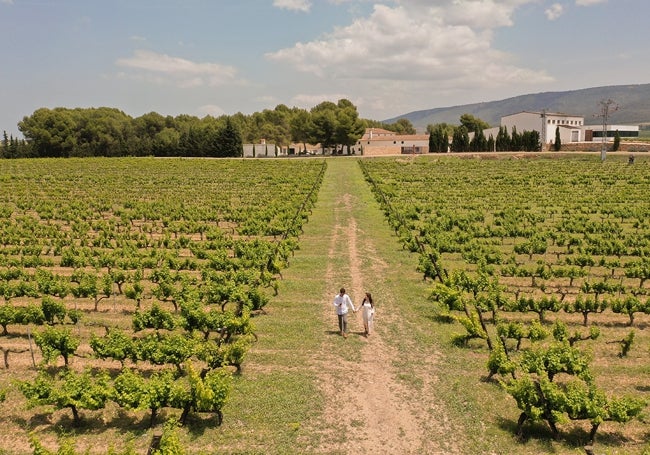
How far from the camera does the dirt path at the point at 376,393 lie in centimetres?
1230

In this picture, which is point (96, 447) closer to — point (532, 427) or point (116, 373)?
point (116, 373)

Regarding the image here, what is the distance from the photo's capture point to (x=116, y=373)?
51.5ft

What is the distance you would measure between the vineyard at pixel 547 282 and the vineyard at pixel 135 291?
7396 millimetres

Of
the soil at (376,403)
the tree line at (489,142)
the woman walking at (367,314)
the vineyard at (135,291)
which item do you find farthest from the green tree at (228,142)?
the woman walking at (367,314)

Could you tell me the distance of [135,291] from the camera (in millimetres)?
21141

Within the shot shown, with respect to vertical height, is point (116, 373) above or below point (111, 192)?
below

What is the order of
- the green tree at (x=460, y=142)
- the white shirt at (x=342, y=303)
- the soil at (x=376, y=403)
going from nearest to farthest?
the soil at (x=376, y=403) < the white shirt at (x=342, y=303) < the green tree at (x=460, y=142)

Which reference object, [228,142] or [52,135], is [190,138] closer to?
[228,142]

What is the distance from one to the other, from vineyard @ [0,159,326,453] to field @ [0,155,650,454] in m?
0.15

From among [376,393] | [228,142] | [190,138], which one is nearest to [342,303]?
[376,393]

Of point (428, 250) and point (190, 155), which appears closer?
point (428, 250)

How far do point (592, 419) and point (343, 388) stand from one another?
6190 mm

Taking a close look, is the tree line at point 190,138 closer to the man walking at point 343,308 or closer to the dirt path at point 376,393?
the dirt path at point 376,393

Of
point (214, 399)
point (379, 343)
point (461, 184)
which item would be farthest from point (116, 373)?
point (461, 184)
